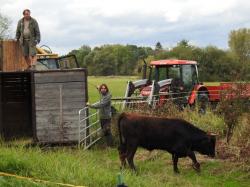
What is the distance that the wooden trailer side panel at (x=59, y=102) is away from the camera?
1627 cm

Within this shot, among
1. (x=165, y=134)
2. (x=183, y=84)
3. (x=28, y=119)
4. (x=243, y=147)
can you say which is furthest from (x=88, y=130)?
(x=183, y=84)

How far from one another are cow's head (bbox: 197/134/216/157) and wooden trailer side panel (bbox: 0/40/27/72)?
6.52m

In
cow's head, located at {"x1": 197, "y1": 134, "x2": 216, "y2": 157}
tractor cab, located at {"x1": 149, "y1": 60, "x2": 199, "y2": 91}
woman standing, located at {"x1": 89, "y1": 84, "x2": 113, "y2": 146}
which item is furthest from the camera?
tractor cab, located at {"x1": 149, "y1": 60, "x2": 199, "y2": 91}

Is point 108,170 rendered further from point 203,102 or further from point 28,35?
point 203,102

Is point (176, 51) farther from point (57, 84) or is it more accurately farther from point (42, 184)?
point (42, 184)

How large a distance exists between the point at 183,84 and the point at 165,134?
952 cm

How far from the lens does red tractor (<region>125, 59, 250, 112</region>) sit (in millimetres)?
21016

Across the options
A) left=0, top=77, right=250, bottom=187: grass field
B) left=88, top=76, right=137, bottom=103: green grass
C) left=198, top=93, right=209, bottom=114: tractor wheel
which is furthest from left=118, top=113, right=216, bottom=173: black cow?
left=198, top=93, right=209, bottom=114: tractor wheel

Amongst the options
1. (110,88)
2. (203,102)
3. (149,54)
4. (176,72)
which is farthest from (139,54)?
(203,102)

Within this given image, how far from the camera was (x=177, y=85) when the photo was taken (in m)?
21.8

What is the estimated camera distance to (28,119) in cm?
1806

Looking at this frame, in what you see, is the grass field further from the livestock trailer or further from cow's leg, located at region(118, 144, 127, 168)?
the livestock trailer

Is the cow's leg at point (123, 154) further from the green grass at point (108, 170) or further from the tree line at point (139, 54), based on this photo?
the tree line at point (139, 54)

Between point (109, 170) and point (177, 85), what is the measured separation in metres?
11.3
